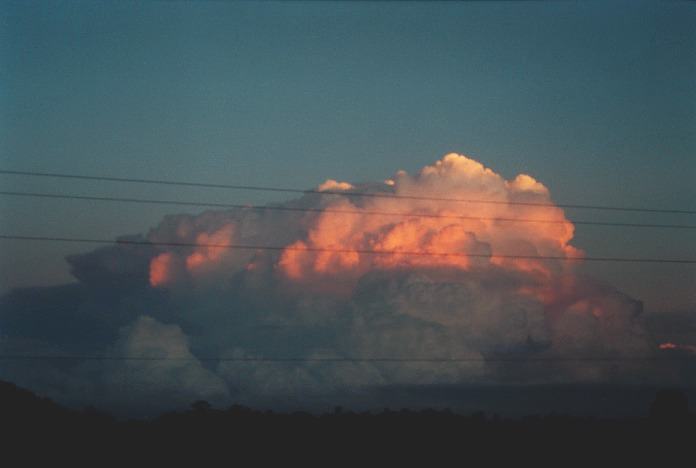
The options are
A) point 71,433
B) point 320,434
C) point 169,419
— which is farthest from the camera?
point 169,419

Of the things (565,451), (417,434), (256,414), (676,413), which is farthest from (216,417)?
(676,413)

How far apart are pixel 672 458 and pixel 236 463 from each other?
46.0 m

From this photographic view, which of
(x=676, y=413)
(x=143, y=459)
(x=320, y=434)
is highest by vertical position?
(x=676, y=413)

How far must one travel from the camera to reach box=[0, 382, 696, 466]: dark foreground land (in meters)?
100

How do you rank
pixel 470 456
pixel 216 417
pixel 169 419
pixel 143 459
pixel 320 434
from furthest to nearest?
pixel 216 417 < pixel 169 419 < pixel 320 434 < pixel 470 456 < pixel 143 459

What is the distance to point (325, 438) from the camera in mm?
121750

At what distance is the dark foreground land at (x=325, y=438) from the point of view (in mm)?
100062

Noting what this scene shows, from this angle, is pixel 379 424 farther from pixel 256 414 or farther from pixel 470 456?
pixel 470 456

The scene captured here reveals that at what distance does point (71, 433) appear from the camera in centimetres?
11288

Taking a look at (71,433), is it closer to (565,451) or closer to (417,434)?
(417,434)

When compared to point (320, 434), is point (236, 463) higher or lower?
lower

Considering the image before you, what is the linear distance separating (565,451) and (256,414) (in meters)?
63.1

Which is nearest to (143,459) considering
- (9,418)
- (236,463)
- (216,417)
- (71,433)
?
(236,463)

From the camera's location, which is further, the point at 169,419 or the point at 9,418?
the point at 169,419
